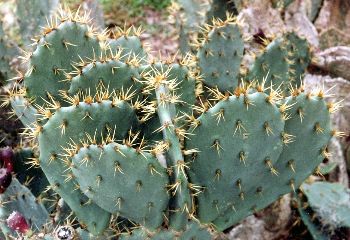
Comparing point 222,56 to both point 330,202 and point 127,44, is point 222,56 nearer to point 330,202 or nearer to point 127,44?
point 127,44

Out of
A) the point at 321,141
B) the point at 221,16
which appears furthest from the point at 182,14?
the point at 321,141

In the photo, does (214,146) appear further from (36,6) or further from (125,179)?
(36,6)

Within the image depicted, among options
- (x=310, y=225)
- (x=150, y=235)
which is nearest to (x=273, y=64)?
(x=310, y=225)

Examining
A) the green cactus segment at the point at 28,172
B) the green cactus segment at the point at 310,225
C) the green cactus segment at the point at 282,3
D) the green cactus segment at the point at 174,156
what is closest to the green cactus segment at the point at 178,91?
the green cactus segment at the point at 174,156

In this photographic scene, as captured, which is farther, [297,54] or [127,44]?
[297,54]

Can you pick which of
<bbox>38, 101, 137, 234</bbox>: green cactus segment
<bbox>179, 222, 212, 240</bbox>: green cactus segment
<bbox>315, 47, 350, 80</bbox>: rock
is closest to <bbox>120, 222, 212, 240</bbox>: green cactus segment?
<bbox>179, 222, 212, 240</bbox>: green cactus segment
